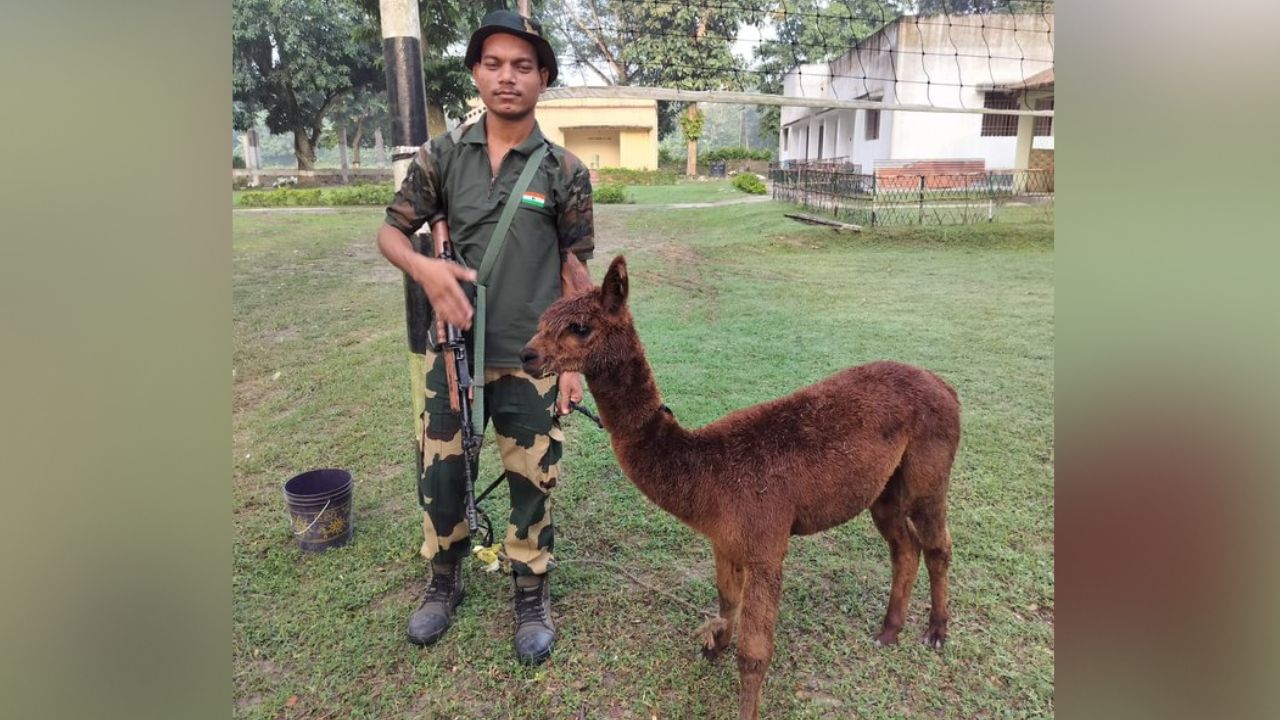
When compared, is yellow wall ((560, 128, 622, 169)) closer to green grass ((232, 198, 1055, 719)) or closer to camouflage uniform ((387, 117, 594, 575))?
green grass ((232, 198, 1055, 719))

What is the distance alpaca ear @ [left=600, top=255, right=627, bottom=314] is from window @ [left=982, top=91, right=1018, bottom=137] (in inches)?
278

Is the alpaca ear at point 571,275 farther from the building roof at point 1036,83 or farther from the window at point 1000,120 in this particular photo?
the window at point 1000,120

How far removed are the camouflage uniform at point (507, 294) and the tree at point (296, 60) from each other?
7.44 ft

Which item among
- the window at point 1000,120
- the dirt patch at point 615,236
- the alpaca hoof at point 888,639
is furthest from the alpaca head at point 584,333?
the window at point 1000,120

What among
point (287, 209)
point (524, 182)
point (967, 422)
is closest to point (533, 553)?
point (524, 182)

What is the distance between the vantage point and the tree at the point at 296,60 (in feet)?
11.9

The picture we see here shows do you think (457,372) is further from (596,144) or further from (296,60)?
(596,144)

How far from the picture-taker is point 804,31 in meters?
4.77

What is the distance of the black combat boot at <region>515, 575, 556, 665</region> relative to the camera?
234 cm

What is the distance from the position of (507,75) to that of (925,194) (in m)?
7.39

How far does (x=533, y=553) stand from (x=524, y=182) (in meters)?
1.40

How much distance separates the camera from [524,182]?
2.07 m

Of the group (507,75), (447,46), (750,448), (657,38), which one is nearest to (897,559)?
(750,448)
